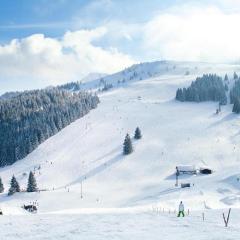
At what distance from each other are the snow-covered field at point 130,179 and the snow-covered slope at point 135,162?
0.23 m

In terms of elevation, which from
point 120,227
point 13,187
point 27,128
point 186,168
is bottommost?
point 13,187

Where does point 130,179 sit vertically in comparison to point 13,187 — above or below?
below

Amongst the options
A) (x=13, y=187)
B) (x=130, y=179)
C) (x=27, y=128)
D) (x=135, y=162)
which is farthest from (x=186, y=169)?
(x=27, y=128)

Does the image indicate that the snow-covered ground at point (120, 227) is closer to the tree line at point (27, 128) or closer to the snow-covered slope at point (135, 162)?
the snow-covered slope at point (135, 162)

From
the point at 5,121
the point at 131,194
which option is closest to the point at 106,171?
the point at 131,194

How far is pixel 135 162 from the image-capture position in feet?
439

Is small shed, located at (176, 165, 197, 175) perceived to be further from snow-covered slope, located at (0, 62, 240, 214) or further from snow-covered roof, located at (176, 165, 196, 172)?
snow-covered slope, located at (0, 62, 240, 214)

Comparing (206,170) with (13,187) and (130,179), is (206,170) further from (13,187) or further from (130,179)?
(13,187)

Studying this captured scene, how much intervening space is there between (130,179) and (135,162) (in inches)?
505

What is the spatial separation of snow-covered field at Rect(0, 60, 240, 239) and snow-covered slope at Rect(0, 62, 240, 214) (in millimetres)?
231

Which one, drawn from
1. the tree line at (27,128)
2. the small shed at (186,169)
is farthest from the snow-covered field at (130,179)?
the tree line at (27,128)

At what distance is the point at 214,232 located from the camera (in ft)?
97.5

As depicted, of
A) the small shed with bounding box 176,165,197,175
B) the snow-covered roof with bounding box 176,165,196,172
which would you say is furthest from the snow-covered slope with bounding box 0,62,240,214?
the snow-covered roof with bounding box 176,165,196,172

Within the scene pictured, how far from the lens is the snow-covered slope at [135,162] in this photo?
94.4 metres
